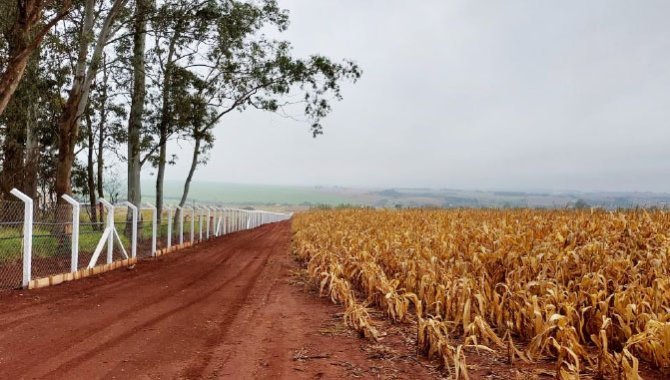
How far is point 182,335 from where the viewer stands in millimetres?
7160

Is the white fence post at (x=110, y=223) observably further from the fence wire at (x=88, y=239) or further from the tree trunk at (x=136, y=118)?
the tree trunk at (x=136, y=118)

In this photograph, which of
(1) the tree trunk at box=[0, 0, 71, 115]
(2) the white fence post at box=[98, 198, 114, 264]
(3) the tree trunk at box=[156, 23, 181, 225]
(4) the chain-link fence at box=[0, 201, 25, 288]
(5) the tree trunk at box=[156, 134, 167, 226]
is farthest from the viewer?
(5) the tree trunk at box=[156, 134, 167, 226]

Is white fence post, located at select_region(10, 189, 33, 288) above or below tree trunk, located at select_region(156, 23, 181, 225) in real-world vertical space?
below

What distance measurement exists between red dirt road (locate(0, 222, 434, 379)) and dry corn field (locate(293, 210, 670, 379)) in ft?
1.93

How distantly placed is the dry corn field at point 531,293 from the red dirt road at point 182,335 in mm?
588

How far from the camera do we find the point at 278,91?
2873 centimetres

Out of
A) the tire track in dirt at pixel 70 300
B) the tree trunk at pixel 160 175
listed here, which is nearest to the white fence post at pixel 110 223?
the tire track in dirt at pixel 70 300

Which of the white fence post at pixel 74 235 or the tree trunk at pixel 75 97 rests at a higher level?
the tree trunk at pixel 75 97

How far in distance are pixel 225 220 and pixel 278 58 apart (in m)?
11.9

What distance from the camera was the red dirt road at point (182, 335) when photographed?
5688mm

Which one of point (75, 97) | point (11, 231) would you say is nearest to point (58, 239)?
point (11, 231)

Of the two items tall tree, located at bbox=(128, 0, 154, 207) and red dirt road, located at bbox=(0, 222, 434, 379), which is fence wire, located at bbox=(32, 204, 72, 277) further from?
tall tree, located at bbox=(128, 0, 154, 207)

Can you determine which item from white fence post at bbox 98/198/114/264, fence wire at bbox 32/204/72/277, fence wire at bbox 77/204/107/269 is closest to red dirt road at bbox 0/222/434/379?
fence wire at bbox 32/204/72/277

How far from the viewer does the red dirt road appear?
18.7 ft
